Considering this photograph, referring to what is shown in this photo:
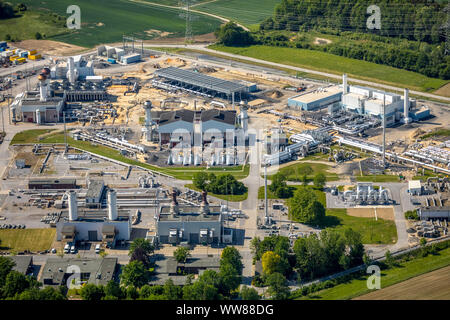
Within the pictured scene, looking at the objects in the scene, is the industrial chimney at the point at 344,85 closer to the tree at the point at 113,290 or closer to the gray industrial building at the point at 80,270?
the gray industrial building at the point at 80,270

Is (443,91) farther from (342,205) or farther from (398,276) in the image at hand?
(398,276)

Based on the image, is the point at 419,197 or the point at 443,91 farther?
the point at 443,91

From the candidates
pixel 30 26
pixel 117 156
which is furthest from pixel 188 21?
pixel 117 156

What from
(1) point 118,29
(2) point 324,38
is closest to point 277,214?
(2) point 324,38

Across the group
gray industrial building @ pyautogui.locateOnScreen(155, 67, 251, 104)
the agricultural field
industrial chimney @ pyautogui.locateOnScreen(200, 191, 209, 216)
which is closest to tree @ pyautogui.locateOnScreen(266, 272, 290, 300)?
industrial chimney @ pyautogui.locateOnScreen(200, 191, 209, 216)

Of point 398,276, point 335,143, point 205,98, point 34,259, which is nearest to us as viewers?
point 398,276

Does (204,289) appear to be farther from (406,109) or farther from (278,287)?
(406,109)

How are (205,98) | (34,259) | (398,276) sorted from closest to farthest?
(398,276) → (34,259) → (205,98)
